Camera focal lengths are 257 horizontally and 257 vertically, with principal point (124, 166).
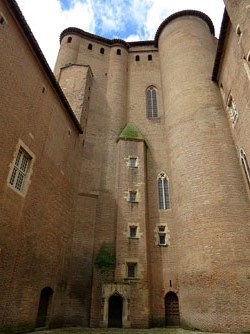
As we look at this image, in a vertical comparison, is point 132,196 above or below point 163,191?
below

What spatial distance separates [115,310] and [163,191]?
8.70 meters

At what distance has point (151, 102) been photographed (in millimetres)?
25031

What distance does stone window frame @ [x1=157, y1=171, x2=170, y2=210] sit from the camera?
19106mm

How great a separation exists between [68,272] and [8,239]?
6.28 m

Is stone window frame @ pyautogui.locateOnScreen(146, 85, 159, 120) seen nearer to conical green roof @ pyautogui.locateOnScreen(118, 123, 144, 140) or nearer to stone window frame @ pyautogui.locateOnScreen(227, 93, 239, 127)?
conical green roof @ pyautogui.locateOnScreen(118, 123, 144, 140)

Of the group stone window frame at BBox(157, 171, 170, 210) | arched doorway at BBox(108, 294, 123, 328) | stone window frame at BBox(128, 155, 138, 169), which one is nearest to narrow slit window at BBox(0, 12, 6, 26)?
stone window frame at BBox(128, 155, 138, 169)

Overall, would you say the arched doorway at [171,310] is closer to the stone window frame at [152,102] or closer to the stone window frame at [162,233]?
the stone window frame at [162,233]

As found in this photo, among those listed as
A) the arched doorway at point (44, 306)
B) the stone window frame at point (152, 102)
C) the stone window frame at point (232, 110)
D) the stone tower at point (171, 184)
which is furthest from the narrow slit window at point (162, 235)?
the stone window frame at point (152, 102)

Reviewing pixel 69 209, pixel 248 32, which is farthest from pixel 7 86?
pixel 248 32

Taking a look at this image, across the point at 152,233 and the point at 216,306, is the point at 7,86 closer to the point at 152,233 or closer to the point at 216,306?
the point at 152,233

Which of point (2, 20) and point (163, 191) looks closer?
point (2, 20)

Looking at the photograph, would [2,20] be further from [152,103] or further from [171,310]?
[171,310]

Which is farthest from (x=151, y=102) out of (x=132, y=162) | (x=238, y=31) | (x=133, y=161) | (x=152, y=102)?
(x=238, y=31)

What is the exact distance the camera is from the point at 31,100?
1359 centimetres
